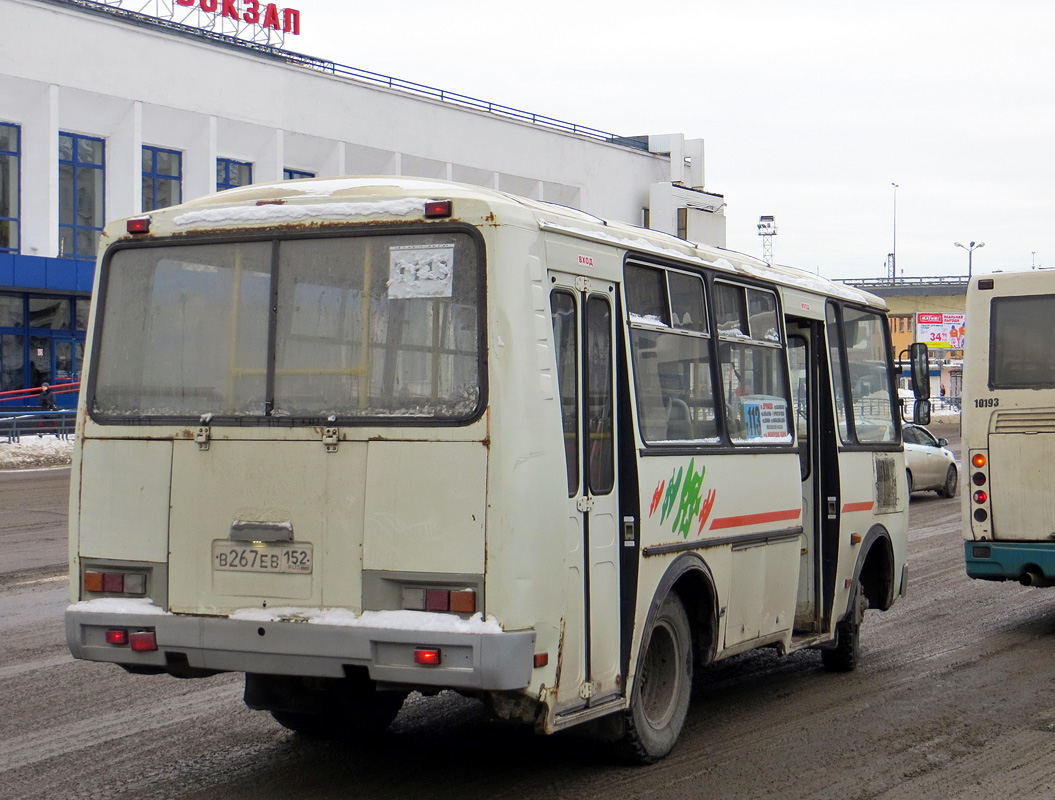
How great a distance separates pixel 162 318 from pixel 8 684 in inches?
138

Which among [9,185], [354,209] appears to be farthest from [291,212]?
[9,185]

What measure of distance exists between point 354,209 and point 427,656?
1.97m

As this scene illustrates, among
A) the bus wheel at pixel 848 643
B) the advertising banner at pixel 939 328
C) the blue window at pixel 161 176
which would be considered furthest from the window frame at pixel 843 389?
the advertising banner at pixel 939 328

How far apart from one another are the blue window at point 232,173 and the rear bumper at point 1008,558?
38054 millimetres

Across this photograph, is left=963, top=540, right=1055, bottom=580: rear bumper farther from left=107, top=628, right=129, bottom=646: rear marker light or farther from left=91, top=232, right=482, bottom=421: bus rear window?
left=107, top=628, right=129, bottom=646: rear marker light

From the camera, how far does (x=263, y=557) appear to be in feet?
18.8

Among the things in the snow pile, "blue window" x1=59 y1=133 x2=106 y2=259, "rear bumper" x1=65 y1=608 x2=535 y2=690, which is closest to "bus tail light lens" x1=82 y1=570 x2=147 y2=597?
"rear bumper" x1=65 y1=608 x2=535 y2=690

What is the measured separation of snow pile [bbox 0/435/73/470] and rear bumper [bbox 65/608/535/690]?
2360 centimetres

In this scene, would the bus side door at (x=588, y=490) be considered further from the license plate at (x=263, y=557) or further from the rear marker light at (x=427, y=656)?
the license plate at (x=263, y=557)

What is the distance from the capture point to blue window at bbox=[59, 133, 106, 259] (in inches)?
1649

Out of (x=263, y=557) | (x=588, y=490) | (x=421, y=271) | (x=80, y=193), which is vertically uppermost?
(x=80, y=193)

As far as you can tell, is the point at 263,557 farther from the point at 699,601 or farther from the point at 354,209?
the point at 699,601

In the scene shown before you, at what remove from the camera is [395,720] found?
25.3 ft

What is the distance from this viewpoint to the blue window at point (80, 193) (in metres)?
41.9
